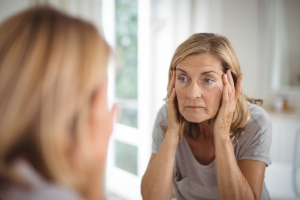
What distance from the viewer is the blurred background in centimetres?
215

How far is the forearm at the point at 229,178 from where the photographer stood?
2.78 ft

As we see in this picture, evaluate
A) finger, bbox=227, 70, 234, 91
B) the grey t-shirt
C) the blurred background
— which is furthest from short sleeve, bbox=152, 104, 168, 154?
Result: the blurred background

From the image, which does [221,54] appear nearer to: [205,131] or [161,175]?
[205,131]

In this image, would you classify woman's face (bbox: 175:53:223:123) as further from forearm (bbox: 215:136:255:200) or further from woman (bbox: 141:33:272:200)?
forearm (bbox: 215:136:255:200)

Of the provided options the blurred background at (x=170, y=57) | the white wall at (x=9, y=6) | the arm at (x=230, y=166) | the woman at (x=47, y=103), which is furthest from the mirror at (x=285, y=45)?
the woman at (x=47, y=103)

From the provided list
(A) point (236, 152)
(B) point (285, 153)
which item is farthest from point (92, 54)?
(B) point (285, 153)

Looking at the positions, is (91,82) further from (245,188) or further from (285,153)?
(285,153)

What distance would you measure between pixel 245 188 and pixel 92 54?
77cm

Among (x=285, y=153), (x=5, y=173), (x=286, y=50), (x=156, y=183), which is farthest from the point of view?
(x=286, y=50)

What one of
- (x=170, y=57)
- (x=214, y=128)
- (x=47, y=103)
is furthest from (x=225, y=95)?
(x=170, y=57)

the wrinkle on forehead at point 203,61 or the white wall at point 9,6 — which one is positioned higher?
the white wall at point 9,6

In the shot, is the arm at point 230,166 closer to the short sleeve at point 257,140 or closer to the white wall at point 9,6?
the short sleeve at point 257,140

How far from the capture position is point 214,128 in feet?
3.20

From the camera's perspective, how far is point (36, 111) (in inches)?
16.1
